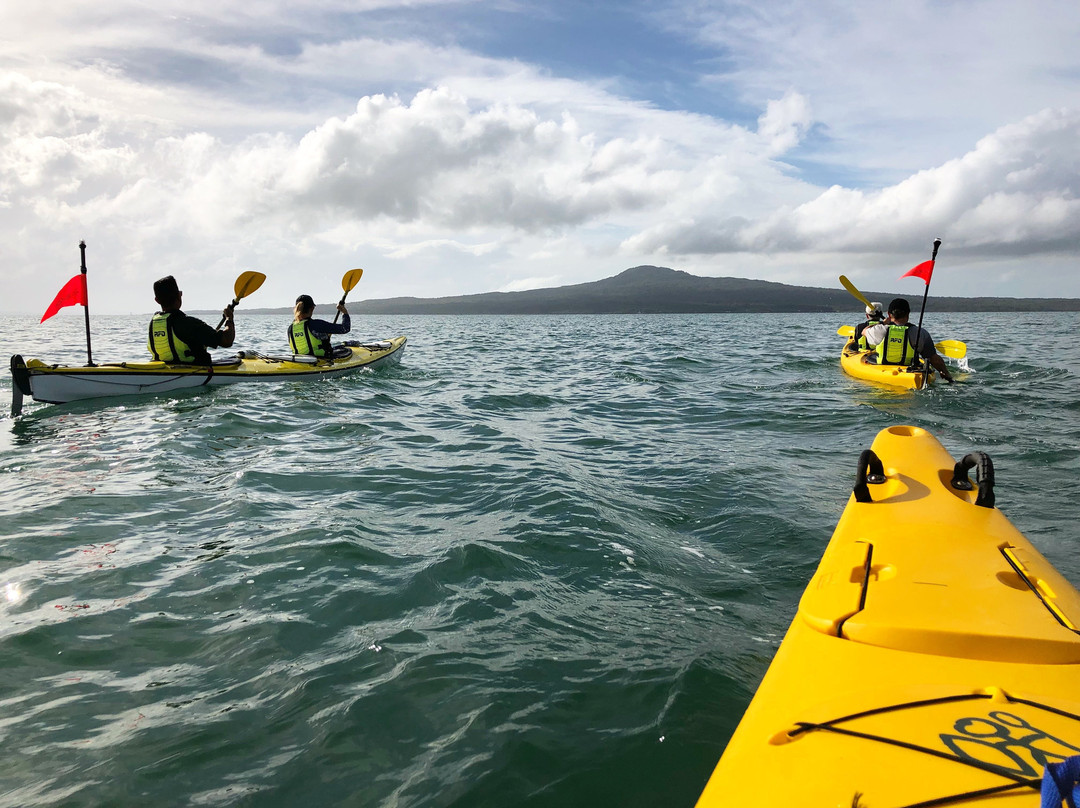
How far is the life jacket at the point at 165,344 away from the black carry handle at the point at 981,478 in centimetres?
1165

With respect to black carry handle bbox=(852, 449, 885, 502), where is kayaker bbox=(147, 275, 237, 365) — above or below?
above

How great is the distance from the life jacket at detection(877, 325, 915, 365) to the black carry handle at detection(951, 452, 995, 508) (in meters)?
8.93

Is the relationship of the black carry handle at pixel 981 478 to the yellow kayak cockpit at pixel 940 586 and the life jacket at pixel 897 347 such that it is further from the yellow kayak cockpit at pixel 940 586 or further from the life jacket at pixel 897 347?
the life jacket at pixel 897 347

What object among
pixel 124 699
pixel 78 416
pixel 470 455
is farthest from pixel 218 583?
pixel 78 416

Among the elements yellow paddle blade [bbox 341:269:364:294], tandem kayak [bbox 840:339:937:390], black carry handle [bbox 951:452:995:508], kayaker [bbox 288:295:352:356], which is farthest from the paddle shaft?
black carry handle [bbox 951:452:995:508]

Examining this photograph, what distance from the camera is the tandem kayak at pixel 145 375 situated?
379 inches

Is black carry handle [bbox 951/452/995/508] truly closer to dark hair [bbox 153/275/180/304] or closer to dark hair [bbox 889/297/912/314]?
dark hair [bbox 889/297/912/314]

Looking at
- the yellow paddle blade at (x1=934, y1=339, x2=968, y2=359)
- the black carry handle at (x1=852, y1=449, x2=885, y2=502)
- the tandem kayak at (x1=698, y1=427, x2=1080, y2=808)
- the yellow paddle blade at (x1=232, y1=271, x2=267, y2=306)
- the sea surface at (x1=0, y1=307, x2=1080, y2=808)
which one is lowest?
the sea surface at (x1=0, y1=307, x2=1080, y2=808)

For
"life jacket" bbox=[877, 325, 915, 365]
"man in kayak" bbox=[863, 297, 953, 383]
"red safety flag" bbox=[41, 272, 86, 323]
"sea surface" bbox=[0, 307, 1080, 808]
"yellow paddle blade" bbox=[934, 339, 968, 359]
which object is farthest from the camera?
"yellow paddle blade" bbox=[934, 339, 968, 359]

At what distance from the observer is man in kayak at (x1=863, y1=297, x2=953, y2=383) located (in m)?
11.4

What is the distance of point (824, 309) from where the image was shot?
178m

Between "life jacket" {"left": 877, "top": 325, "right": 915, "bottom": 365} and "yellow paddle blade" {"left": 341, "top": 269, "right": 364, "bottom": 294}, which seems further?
"yellow paddle blade" {"left": 341, "top": 269, "right": 364, "bottom": 294}

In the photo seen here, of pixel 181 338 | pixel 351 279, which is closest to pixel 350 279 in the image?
pixel 351 279

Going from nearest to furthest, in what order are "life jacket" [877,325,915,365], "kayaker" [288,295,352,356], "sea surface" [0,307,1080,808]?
"sea surface" [0,307,1080,808] → "life jacket" [877,325,915,365] → "kayaker" [288,295,352,356]
